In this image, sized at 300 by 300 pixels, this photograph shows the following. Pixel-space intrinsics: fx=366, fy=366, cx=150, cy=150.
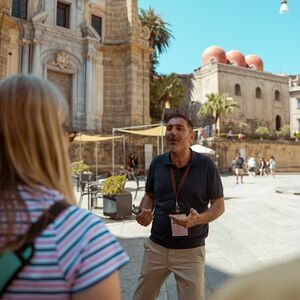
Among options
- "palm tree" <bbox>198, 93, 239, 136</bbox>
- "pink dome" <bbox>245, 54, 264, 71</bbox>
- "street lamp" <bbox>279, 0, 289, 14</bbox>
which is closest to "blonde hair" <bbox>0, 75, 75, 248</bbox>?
"street lamp" <bbox>279, 0, 289, 14</bbox>

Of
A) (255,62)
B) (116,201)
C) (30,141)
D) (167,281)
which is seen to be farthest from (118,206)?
(255,62)

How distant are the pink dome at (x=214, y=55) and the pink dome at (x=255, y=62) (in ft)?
17.2

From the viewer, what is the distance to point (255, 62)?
52938 mm

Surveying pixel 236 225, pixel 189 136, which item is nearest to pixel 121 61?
pixel 236 225

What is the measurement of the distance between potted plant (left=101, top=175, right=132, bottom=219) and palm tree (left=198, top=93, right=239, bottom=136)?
3570cm

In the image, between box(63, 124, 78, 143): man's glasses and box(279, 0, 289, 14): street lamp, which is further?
box(279, 0, 289, 14): street lamp

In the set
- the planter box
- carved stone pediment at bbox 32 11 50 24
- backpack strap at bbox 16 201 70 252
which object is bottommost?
the planter box

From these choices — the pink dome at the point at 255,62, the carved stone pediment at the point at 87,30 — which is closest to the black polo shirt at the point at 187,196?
the carved stone pediment at the point at 87,30

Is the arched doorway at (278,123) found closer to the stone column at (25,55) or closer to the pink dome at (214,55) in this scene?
the pink dome at (214,55)

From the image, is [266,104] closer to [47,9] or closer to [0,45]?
[47,9]

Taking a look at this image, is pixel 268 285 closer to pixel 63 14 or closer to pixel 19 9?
pixel 19 9

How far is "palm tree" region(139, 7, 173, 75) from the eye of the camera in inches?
1487

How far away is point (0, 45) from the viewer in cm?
2175

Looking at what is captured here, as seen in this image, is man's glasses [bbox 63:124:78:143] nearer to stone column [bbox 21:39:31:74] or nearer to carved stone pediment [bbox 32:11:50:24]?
stone column [bbox 21:39:31:74]
